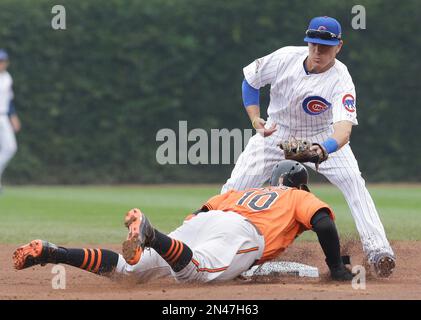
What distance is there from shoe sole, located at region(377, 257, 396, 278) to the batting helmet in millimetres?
868

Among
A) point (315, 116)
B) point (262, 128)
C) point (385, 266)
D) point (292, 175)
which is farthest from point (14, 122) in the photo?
point (385, 266)

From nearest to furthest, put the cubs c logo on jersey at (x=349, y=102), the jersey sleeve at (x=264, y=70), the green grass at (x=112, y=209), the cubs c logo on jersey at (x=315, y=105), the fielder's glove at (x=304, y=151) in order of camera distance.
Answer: the fielder's glove at (x=304, y=151) → the cubs c logo on jersey at (x=349, y=102) → the cubs c logo on jersey at (x=315, y=105) → the jersey sleeve at (x=264, y=70) → the green grass at (x=112, y=209)

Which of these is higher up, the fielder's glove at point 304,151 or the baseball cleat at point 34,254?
the fielder's glove at point 304,151

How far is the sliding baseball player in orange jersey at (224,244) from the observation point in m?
6.50

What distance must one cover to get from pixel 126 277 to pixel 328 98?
88.2 inches

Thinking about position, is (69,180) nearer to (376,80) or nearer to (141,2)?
(141,2)

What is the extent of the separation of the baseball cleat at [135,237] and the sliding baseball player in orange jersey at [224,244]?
0.12m

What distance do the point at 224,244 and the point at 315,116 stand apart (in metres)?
1.82

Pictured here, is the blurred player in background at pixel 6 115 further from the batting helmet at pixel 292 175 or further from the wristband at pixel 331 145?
the wristband at pixel 331 145

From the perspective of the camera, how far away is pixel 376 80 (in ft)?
68.0

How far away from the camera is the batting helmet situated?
23.7ft

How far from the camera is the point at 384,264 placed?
24.7 feet

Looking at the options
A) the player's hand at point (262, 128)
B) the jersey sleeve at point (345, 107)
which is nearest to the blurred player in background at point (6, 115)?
the player's hand at point (262, 128)

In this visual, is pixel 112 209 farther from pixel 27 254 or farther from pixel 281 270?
pixel 27 254
